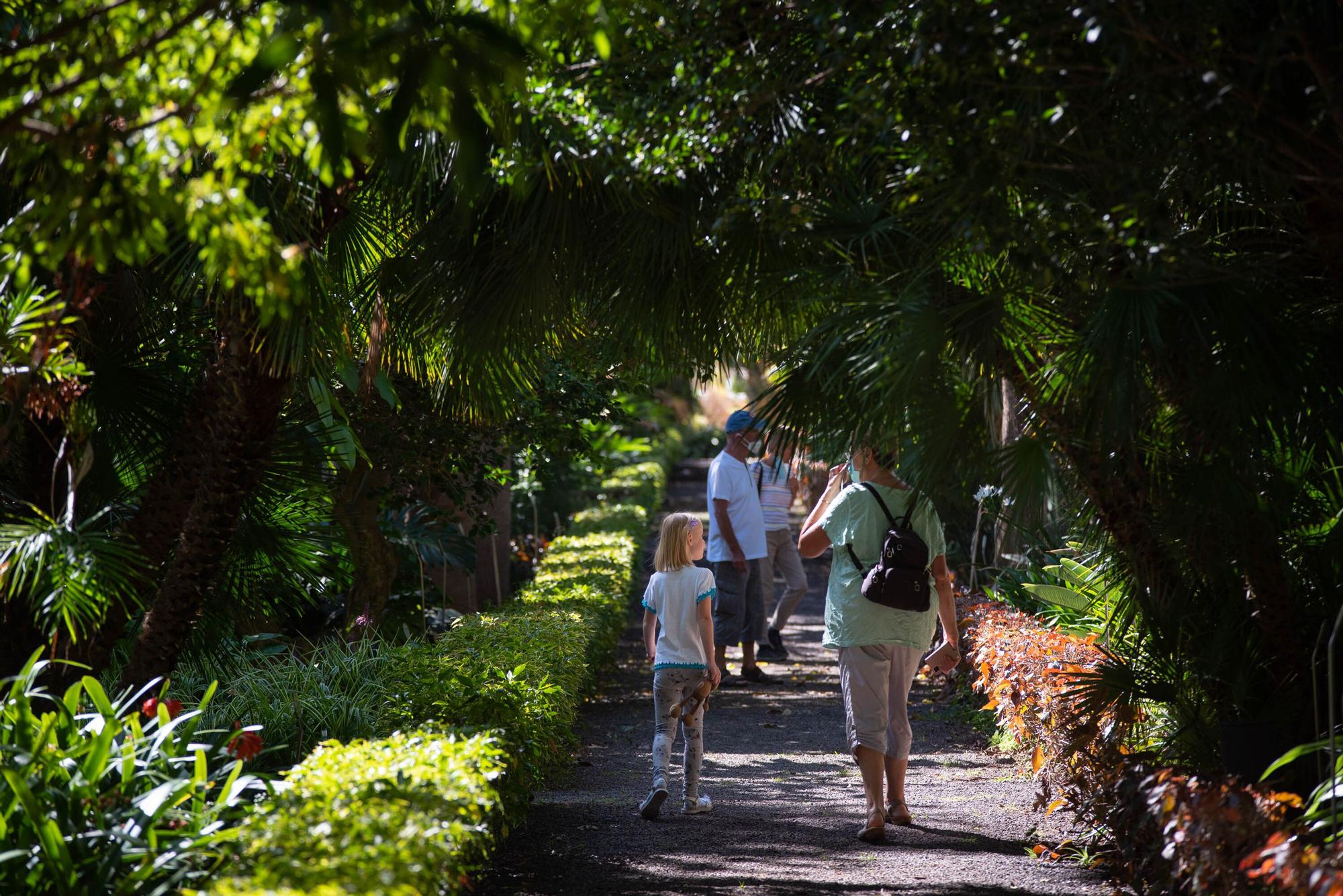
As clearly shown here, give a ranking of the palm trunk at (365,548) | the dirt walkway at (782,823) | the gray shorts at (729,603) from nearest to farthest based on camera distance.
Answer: the dirt walkway at (782,823) → the palm trunk at (365,548) → the gray shorts at (729,603)

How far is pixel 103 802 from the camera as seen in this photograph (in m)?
3.84

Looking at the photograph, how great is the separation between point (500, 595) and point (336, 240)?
20.0ft

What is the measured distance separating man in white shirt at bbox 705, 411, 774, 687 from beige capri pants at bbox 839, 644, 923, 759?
137 inches

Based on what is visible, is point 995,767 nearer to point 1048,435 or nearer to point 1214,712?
point 1214,712

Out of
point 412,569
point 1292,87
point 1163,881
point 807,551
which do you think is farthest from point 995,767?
point 412,569

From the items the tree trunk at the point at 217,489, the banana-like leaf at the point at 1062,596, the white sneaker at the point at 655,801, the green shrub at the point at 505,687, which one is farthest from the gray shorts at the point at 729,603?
the tree trunk at the point at 217,489

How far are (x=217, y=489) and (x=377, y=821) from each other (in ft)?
8.22

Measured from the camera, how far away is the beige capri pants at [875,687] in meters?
5.61

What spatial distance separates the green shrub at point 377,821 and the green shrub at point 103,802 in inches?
11.8

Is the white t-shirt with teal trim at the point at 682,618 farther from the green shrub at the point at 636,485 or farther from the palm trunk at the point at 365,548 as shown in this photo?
the green shrub at the point at 636,485

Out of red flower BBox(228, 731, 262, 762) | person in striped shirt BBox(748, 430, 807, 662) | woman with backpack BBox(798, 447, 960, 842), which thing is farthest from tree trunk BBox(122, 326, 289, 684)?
person in striped shirt BBox(748, 430, 807, 662)

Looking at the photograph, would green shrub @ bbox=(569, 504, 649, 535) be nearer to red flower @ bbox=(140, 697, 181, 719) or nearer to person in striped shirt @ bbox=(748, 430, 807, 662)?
person in striped shirt @ bbox=(748, 430, 807, 662)

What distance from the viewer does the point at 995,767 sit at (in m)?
7.09

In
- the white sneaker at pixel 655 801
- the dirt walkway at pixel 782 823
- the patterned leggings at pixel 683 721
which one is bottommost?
the dirt walkway at pixel 782 823
